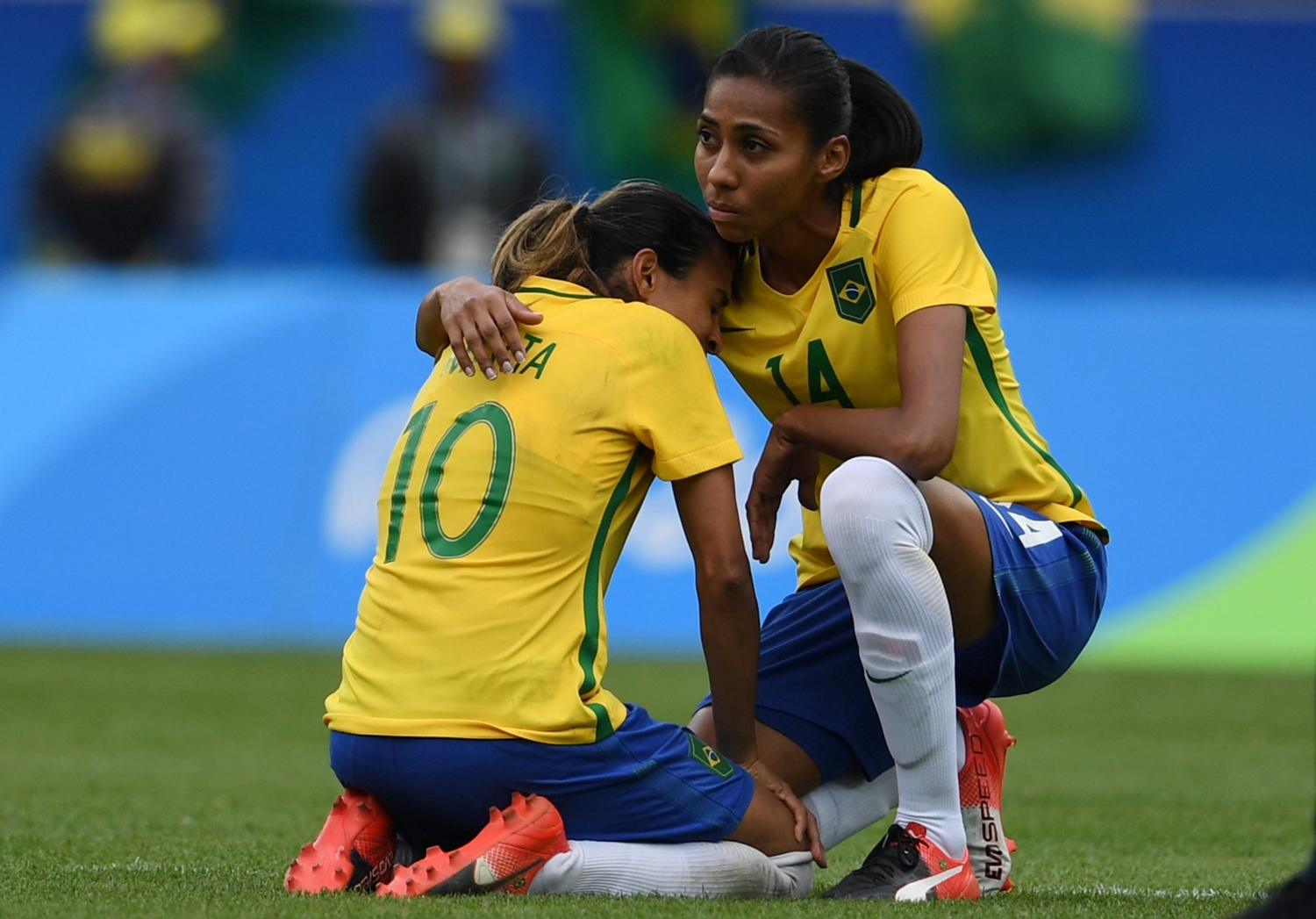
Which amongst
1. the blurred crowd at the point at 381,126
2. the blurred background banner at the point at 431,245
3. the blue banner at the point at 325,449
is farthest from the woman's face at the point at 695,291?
the blurred crowd at the point at 381,126

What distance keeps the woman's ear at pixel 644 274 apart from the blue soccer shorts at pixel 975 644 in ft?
2.24

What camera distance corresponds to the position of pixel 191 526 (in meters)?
8.85

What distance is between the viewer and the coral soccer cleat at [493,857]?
132 inches

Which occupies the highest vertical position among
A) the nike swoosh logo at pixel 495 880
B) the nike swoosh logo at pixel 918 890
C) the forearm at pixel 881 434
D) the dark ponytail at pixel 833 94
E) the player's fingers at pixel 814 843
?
the dark ponytail at pixel 833 94

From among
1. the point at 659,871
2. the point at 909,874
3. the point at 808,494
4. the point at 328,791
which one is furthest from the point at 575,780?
the point at 328,791

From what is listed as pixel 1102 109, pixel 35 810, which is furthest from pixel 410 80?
pixel 35 810

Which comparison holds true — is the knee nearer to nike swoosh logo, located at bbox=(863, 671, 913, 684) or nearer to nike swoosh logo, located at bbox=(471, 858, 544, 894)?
nike swoosh logo, located at bbox=(863, 671, 913, 684)

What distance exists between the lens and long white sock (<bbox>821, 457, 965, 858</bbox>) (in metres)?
3.48

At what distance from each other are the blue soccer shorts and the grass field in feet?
1.12

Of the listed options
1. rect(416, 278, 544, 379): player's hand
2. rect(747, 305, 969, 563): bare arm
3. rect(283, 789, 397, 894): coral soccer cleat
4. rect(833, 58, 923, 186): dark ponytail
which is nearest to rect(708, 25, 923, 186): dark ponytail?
rect(833, 58, 923, 186): dark ponytail

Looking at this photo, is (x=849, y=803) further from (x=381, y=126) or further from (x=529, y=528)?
(x=381, y=126)

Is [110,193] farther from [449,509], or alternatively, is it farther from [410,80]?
[449,509]

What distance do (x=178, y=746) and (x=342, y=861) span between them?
2.90m

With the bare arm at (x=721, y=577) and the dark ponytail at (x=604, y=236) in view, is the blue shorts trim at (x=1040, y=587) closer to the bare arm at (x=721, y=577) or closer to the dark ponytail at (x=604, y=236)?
the bare arm at (x=721, y=577)
